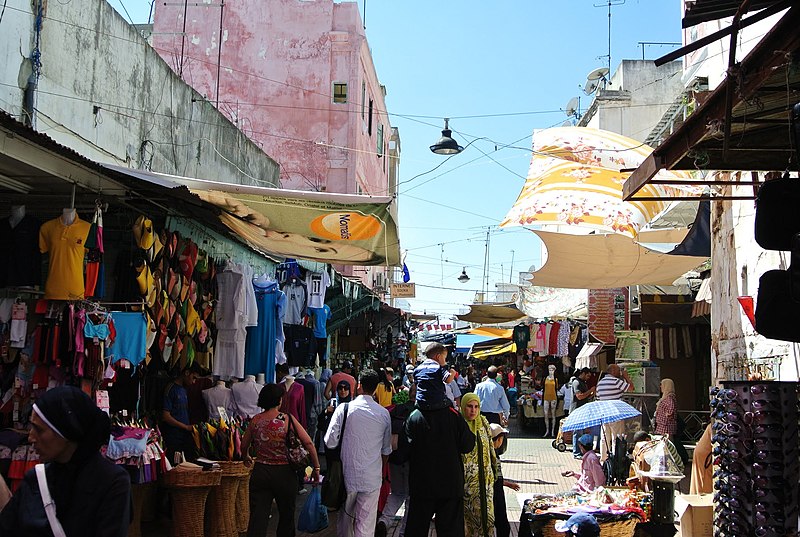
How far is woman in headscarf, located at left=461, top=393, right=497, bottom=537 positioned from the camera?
731 centimetres

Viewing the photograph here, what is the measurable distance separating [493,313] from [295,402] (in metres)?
17.5

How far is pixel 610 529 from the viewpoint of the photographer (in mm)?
7234

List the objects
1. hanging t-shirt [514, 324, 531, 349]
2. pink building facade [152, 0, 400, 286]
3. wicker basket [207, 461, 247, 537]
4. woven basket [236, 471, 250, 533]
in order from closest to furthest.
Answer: wicker basket [207, 461, 247, 537], woven basket [236, 471, 250, 533], pink building facade [152, 0, 400, 286], hanging t-shirt [514, 324, 531, 349]

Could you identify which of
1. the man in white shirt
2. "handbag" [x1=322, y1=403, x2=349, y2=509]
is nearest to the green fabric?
the man in white shirt

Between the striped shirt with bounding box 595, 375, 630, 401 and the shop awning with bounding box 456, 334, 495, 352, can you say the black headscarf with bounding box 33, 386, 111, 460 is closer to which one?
the striped shirt with bounding box 595, 375, 630, 401

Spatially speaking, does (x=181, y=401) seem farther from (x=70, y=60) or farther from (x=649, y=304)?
(x=649, y=304)

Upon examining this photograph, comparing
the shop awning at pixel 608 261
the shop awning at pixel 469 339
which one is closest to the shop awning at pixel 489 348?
the shop awning at pixel 469 339

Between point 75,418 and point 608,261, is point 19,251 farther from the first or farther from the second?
point 608,261

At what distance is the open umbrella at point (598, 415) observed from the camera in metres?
8.60

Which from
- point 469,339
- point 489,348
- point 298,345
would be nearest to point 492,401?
point 298,345

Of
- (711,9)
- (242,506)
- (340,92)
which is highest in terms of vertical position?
(340,92)

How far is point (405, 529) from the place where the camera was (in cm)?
701

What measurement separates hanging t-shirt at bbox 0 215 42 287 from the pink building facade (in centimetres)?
1737

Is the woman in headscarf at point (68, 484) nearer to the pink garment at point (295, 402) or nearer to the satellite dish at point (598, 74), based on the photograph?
the pink garment at point (295, 402)
